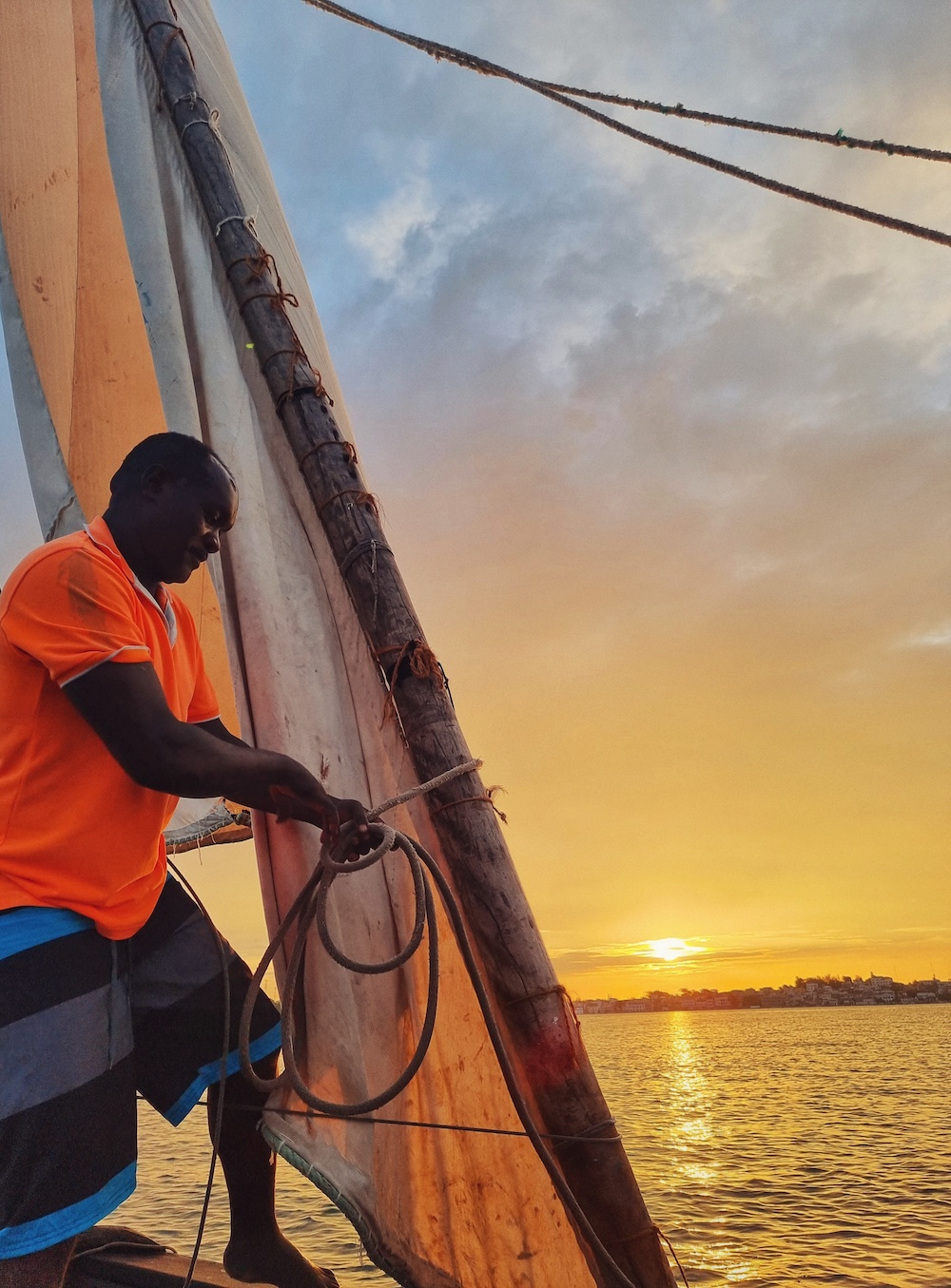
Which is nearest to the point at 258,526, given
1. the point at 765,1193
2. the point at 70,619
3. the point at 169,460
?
the point at 169,460

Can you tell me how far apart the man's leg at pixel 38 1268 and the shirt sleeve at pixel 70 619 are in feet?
3.55

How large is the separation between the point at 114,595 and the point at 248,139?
2.91 m

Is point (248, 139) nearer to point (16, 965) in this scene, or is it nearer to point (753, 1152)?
point (16, 965)

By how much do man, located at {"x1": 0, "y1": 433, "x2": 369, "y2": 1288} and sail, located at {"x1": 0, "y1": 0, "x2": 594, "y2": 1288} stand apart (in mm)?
345

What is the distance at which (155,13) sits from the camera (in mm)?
3547

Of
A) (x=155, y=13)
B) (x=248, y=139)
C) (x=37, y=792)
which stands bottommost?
(x=37, y=792)

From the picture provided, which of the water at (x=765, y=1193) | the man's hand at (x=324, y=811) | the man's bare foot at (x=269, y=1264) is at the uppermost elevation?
the man's hand at (x=324, y=811)

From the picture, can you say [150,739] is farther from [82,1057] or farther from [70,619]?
[82,1057]

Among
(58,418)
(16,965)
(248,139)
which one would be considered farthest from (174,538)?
(248,139)

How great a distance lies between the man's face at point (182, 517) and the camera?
82.0 inches

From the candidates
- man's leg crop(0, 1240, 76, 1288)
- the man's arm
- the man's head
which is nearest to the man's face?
the man's head

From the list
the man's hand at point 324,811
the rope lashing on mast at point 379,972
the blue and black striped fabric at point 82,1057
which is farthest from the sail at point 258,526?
the man's hand at point 324,811

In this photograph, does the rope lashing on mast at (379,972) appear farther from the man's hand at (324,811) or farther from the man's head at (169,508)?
the man's head at (169,508)

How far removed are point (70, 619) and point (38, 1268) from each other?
124 cm
